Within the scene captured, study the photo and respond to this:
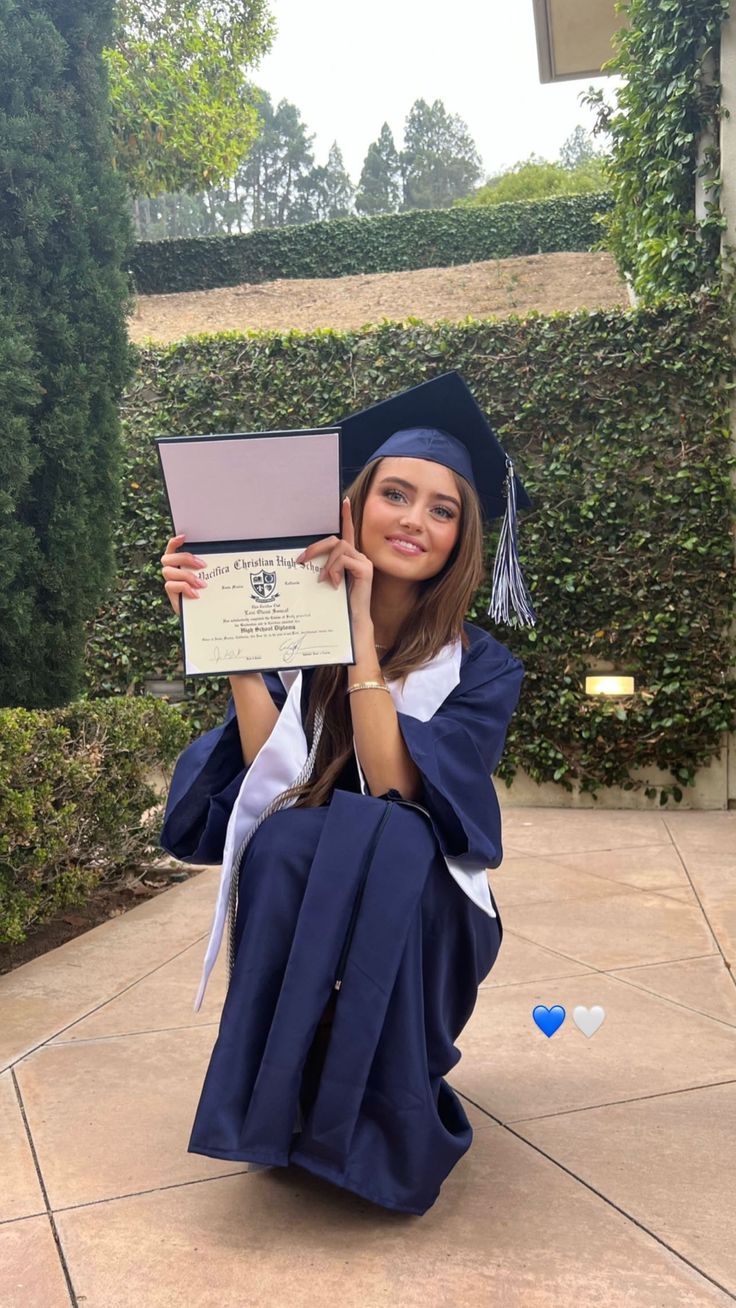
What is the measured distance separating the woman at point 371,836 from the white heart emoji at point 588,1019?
0.71 m

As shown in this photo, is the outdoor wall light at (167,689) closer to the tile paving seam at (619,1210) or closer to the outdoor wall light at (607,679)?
the outdoor wall light at (607,679)

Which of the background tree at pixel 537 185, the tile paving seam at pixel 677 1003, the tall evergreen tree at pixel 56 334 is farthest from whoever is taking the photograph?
the background tree at pixel 537 185

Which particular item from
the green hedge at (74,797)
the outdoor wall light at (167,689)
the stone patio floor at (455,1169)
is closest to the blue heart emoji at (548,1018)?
the stone patio floor at (455,1169)

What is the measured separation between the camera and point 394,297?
1934 centimetres

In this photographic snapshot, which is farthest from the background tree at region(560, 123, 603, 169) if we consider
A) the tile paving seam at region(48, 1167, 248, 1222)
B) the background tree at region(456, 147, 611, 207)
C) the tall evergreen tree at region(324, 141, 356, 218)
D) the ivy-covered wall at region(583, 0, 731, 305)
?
the tile paving seam at region(48, 1167, 248, 1222)

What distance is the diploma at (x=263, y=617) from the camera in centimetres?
174

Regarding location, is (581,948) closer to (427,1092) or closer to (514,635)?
(427,1092)

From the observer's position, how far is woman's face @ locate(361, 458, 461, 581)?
6.45ft

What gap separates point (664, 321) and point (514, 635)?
1949 mm

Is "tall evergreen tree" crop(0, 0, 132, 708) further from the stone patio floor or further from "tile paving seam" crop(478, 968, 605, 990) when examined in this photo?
"tile paving seam" crop(478, 968, 605, 990)

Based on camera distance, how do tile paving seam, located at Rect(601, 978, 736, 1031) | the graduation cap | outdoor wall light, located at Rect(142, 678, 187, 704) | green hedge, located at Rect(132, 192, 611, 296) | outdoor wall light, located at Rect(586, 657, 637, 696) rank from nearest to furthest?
1. the graduation cap
2. tile paving seam, located at Rect(601, 978, 736, 1031)
3. outdoor wall light, located at Rect(586, 657, 637, 696)
4. outdoor wall light, located at Rect(142, 678, 187, 704)
5. green hedge, located at Rect(132, 192, 611, 296)

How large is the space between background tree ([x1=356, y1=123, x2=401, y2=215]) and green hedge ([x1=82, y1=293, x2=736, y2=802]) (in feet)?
137

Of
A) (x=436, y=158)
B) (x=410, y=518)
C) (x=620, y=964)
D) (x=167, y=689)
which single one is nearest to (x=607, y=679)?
(x=167, y=689)

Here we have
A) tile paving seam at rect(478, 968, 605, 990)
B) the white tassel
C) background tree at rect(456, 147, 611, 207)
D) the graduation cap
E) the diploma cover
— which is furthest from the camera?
background tree at rect(456, 147, 611, 207)
